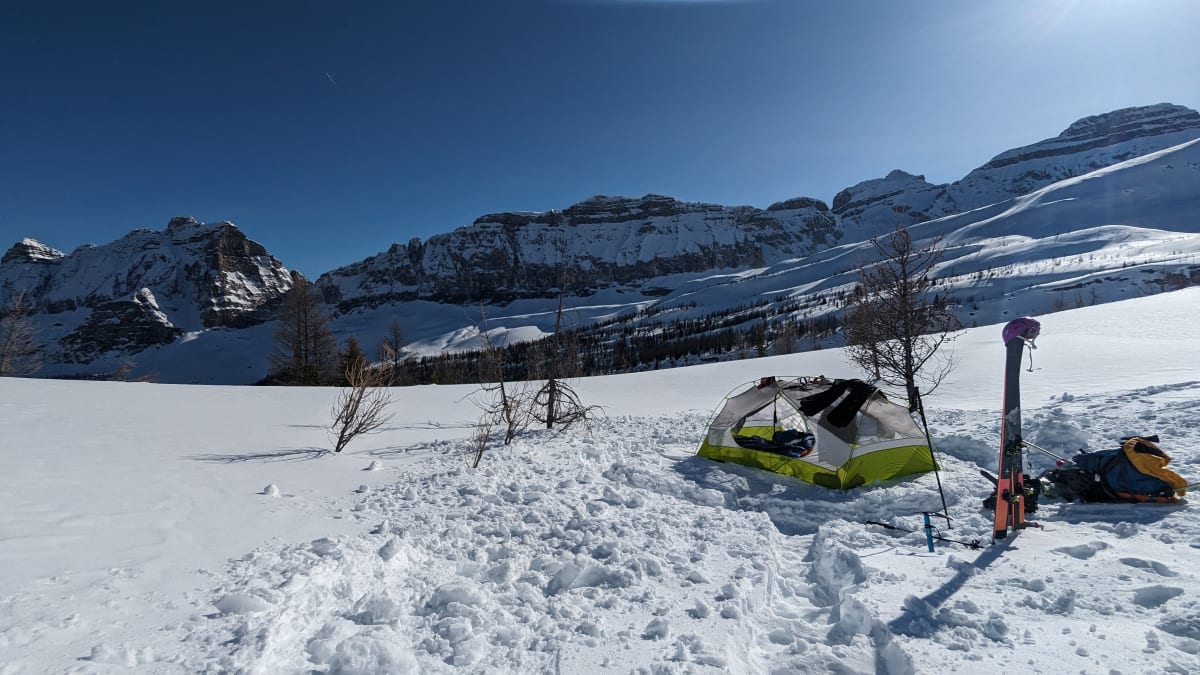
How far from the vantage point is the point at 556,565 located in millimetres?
4352

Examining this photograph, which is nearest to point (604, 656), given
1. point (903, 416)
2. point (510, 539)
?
point (510, 539)

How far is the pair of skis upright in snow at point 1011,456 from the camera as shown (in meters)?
4.51

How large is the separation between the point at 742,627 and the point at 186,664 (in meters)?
3.52

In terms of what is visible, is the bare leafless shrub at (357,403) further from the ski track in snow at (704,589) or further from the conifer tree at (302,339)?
the conifer tree at (302,339)

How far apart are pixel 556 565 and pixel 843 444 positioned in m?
4.69

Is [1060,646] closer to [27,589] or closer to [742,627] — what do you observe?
[742,627]

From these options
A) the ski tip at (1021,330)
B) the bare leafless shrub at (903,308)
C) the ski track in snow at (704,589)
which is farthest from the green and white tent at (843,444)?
the bare leafless shrub at (903,308)

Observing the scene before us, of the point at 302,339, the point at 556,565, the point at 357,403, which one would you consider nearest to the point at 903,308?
the point at 556,565

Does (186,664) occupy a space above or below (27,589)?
below

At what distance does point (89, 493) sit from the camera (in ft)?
17.2

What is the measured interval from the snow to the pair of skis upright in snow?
20cm

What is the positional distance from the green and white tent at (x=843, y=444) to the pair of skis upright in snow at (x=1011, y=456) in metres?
1.58

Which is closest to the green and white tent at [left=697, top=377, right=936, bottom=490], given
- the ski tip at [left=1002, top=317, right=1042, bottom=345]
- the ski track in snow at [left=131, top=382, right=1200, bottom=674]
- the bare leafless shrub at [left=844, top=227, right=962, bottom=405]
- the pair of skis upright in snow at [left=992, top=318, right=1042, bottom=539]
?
the ski track in snow at [left=131, top=382, right=1200, bottom=674]

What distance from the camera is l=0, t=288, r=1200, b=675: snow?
3012 mm
